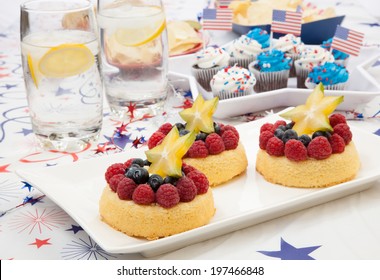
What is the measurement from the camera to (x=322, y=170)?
61.6 inches

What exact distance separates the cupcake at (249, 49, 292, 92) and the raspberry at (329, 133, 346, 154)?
773 millimetres

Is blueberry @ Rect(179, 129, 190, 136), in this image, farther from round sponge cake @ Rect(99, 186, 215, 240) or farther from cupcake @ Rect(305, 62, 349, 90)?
cupcake @ Rect(305, 62, 349, 90)

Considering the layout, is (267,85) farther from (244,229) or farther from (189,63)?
(244,229)

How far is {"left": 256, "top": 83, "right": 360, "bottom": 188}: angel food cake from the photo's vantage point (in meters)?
1.57

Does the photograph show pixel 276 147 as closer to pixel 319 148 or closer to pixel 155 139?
pixel 319 148

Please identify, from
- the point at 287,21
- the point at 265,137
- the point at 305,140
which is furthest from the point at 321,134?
the point at 287,21

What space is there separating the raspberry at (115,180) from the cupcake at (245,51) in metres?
1.24

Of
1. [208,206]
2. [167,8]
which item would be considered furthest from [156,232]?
[167,8]

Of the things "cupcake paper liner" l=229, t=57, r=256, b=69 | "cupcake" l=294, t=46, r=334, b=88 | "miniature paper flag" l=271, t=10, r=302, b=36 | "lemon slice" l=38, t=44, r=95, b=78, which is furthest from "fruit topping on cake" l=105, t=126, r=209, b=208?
"miniature paper flag" l=271, t=10, r=302, b=36

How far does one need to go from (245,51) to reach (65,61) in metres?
0.97

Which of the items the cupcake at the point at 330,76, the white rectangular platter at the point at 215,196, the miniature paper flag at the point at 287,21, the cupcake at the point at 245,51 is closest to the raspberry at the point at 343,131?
the white rectangular platter at the point at 215,196

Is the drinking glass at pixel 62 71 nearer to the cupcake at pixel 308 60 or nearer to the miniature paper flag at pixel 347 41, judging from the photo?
the cupcake at pixel 308 60

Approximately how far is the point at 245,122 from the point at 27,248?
0.96m

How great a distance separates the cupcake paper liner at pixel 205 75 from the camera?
239cm
